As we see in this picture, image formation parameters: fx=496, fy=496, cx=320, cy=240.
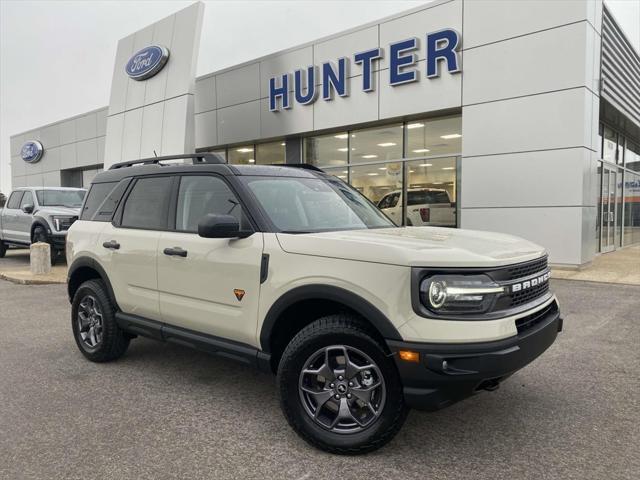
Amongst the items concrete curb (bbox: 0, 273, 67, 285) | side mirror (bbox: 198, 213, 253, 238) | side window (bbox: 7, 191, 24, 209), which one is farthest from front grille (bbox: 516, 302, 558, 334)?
side window (bbox: 7, 191, 24, 209)

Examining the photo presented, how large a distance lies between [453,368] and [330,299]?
803 mm

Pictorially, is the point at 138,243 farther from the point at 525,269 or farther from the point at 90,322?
the point at 525,269

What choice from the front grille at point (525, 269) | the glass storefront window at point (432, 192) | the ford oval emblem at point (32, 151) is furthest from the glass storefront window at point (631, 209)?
the ford oval emblem at point (32, 151)

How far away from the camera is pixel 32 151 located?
30469mm

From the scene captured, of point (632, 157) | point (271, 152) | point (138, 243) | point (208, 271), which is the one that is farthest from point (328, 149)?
point (208, 271)

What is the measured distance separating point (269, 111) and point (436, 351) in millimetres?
14645

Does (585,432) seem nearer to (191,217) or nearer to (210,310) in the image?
(210,310)

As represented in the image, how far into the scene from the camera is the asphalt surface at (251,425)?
2787 millimetres

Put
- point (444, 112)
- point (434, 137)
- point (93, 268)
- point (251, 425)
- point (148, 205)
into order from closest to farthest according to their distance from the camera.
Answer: point (251, 425) → point (148, 205) → point (93, 268) → point (444, 112) → point (434, 137)

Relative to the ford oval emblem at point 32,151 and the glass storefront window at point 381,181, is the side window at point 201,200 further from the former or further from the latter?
the ford oval emblem at point 32,151

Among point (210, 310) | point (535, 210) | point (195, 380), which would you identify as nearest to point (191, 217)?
point (210, 310)

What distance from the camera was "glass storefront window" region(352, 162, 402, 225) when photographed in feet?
46.2

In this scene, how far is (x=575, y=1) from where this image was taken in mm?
10227

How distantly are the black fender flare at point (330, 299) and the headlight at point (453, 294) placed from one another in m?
0.26
